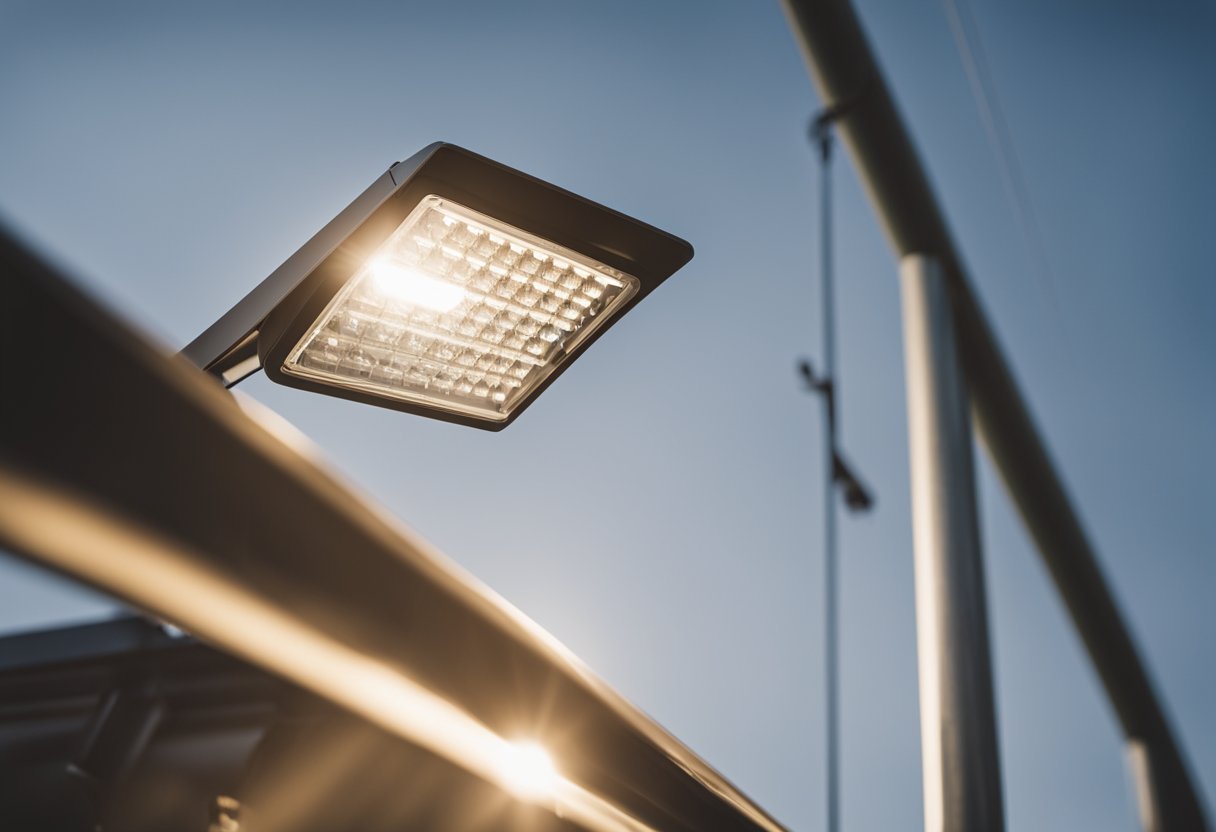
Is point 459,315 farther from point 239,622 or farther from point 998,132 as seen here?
point 998,132

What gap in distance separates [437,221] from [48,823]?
1162mm

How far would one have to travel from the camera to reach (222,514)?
232 mm

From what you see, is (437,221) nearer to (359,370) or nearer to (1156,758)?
(359,370)

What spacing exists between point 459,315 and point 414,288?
62 millimetres

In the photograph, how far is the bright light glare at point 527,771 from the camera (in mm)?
376

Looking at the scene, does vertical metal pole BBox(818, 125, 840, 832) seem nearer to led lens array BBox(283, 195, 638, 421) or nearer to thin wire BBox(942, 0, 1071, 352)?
thin wire BBox(942, 0, 1071, 352)

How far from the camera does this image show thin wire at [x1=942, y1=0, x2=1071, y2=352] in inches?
95.0

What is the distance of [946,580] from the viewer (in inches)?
66.8

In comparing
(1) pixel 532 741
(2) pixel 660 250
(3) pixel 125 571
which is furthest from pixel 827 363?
(3) pixel 125 571

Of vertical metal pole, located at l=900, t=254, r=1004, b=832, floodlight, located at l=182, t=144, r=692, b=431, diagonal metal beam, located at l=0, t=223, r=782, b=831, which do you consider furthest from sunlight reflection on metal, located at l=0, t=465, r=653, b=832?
vertical metal pole, located at l=900, t=254, r=1004, b=832

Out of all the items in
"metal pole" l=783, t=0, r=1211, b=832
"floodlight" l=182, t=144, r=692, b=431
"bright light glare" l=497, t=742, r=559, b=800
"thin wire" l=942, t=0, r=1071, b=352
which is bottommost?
"bright light glare" l=497, t=742, r=559, b=800

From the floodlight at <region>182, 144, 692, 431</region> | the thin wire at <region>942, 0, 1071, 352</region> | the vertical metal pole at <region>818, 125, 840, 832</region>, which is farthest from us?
the thin wire at <region>942, 0, 1071, 352</region>

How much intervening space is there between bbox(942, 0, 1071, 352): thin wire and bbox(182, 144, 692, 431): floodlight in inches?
78.8

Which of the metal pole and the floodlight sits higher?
the metal pole
